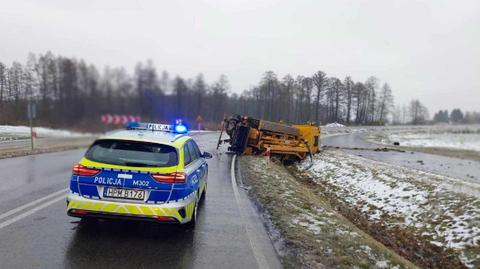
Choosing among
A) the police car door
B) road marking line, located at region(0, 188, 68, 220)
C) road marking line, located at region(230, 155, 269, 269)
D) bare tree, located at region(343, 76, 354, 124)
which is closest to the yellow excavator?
bare tree, located at region(343, 76, 354, 124)

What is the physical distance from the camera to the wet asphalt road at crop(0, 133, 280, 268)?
5.04m

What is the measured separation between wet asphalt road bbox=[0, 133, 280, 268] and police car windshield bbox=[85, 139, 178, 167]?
1.06 m

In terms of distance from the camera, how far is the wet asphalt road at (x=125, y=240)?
5.04 m

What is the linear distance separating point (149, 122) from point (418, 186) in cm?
903

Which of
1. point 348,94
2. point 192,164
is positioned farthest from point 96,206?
point 348,94

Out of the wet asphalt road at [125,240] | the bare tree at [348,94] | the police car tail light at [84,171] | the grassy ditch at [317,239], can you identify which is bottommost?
the grassy ditch at [317,239]

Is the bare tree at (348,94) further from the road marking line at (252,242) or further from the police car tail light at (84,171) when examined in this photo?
the police car tail light at (84,171)

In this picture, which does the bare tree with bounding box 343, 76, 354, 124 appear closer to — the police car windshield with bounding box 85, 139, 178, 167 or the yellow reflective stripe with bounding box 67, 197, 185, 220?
the police car windshield with bounding box 85, 139, 178, 167

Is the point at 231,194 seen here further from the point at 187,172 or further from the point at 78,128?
the point at 78,128

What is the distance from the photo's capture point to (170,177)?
595 cm

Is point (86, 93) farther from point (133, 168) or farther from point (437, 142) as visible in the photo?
point (437, 142)

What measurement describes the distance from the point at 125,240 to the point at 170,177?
103 cm

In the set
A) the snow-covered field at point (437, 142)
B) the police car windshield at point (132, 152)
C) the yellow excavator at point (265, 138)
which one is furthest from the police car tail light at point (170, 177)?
the snow-covered field at point (437, 142)

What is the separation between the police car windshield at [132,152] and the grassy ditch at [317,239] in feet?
6.93
